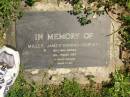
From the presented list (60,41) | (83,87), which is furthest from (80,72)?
(60,41)

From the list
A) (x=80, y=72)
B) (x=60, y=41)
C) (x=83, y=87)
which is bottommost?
(x=83, y=87)

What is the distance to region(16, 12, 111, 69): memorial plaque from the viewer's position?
4.86m

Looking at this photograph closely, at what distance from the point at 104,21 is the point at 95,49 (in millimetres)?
309

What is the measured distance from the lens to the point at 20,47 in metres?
4.88

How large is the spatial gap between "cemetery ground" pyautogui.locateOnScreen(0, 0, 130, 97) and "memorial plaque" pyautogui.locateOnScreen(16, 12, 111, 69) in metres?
0.15

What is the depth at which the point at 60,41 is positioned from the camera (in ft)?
16.2

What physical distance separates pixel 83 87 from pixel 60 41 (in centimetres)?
55

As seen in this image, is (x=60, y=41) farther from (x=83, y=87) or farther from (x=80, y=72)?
(x=83, y=87)

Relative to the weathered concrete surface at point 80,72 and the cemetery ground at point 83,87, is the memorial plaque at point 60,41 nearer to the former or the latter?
the weathered concrete surface at point 80,72

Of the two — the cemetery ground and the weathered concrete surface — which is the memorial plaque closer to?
the weathered concrete surface

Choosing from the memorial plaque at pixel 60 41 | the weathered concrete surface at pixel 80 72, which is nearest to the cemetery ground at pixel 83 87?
the weathered concrete surface at pixel 80 72

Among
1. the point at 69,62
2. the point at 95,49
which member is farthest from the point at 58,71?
the point at 95,49

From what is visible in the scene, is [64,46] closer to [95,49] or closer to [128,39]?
[95,49]

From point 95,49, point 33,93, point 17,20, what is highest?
point 17,20
